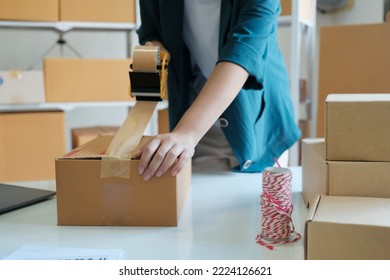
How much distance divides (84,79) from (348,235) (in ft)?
6.24

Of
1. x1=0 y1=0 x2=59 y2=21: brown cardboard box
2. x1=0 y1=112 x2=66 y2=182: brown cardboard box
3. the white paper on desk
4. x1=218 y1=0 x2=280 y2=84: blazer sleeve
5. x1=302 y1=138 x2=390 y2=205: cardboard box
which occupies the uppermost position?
x1=0 y1=0 x2=59 y2=21: brown cardboard box

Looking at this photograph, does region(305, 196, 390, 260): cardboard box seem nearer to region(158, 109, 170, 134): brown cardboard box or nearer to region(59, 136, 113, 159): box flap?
region(59, 136, 113, 159): box flap

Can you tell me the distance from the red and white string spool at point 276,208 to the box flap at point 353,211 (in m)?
0.06

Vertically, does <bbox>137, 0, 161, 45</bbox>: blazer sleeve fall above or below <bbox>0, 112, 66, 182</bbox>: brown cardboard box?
above

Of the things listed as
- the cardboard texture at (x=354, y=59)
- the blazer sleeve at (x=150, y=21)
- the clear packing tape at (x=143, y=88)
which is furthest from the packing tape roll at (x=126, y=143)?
the cardboard texture at (x=354, y=59)

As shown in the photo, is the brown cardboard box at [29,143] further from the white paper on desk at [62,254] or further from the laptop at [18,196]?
the white paper on desk at [62,254]

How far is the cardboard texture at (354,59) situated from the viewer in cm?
159

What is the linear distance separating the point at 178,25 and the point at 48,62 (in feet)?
3.87

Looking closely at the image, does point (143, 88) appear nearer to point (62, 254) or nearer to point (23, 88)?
point (62, 254)

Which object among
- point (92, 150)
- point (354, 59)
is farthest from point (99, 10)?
point (92, 150)

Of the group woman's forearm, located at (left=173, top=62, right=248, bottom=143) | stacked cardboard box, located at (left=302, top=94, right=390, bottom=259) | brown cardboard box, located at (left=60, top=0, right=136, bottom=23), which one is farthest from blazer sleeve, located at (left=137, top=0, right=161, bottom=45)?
brown cardboard box, located at (left=60, top=0, right=136, bottom=23)

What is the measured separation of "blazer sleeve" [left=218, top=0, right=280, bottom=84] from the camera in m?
0.97

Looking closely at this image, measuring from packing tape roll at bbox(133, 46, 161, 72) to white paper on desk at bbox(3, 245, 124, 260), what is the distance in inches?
16.0
